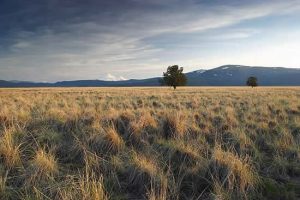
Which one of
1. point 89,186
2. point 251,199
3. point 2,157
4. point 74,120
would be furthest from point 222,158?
point 74,120

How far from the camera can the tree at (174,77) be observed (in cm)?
8144

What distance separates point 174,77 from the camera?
8144cm

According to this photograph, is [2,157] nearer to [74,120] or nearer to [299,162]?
[74,120]

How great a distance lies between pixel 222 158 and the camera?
6.26 metres

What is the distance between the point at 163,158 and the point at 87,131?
112 inches

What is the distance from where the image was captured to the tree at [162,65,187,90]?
81.4 meters

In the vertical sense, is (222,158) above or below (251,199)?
above

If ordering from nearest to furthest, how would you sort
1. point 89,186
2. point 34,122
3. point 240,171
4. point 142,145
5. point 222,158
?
1. point 89,186
2. point 240,171
3. point 222,158
4. point 142,145
5. point 34,122

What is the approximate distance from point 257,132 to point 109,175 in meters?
6.35

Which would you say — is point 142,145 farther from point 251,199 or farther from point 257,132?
point 257,132

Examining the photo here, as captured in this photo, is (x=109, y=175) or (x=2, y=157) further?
(x=2, y=157)

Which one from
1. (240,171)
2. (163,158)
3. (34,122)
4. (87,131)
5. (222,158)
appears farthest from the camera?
(34,122)

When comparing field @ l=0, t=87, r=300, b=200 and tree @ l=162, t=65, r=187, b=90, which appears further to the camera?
tree @ l=162, t=65, r=187, b=90

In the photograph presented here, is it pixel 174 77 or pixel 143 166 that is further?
pixel 174 77
